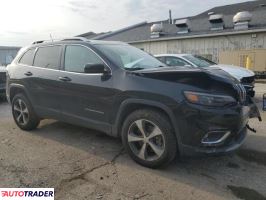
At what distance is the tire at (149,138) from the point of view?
150 inches

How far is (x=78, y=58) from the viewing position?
A: 4.86 meters

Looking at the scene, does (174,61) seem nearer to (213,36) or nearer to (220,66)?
(220,66)

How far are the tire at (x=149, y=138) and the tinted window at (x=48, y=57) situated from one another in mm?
1894

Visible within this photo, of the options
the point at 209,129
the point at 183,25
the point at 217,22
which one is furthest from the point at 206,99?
the point at 183,25

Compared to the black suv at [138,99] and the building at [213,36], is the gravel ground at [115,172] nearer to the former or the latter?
the black suv at [138,99]

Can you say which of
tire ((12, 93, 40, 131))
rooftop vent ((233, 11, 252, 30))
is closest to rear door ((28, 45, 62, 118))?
tire ((12, 93, 40, 131))

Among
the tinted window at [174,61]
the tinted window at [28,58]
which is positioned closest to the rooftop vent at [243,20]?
the tinted window at [174,61]

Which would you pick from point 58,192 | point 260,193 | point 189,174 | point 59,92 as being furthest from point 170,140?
point 59,92

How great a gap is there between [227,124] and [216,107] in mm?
258

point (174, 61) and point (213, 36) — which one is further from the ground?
point (213, 36)

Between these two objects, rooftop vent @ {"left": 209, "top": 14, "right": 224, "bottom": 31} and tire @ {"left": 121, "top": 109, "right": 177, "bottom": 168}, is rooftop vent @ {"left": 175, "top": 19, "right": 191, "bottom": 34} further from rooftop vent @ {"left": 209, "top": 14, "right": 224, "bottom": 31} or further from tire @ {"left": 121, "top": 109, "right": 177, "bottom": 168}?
tire @ {"left": 121, "top": 109, "right": 177, "bottom": 168}

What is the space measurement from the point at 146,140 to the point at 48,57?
2.57 metres

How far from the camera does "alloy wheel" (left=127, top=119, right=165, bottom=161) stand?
154 inches

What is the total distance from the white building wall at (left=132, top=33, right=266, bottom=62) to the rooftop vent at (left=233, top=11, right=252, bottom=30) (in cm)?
62
